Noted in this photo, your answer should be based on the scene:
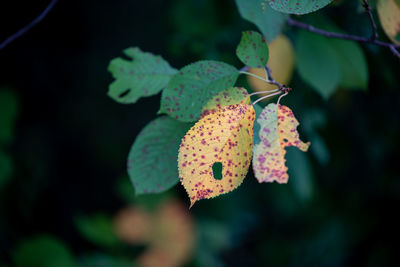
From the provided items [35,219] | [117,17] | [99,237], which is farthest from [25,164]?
[117,17]

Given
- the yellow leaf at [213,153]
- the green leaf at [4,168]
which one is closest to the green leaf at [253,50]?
the yellow leaf at [213,153]

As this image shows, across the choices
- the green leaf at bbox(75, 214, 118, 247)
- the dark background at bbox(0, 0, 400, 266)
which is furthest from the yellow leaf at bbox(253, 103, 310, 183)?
the green leaf at bbox(75, 214, 118, 247)

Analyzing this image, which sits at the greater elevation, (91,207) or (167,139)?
(167,139)

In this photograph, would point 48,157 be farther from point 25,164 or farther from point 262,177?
point 262,177

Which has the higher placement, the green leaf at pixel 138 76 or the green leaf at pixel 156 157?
the green leaf at pixel 138 76

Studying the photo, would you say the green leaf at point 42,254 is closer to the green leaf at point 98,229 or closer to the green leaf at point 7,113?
the green leaf at point 98,229

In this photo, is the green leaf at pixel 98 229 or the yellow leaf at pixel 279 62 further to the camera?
the green leaf at pixel 98 229

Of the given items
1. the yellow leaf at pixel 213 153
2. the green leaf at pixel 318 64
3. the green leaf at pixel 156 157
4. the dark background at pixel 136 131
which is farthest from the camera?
the dark background at pixel 136 131
